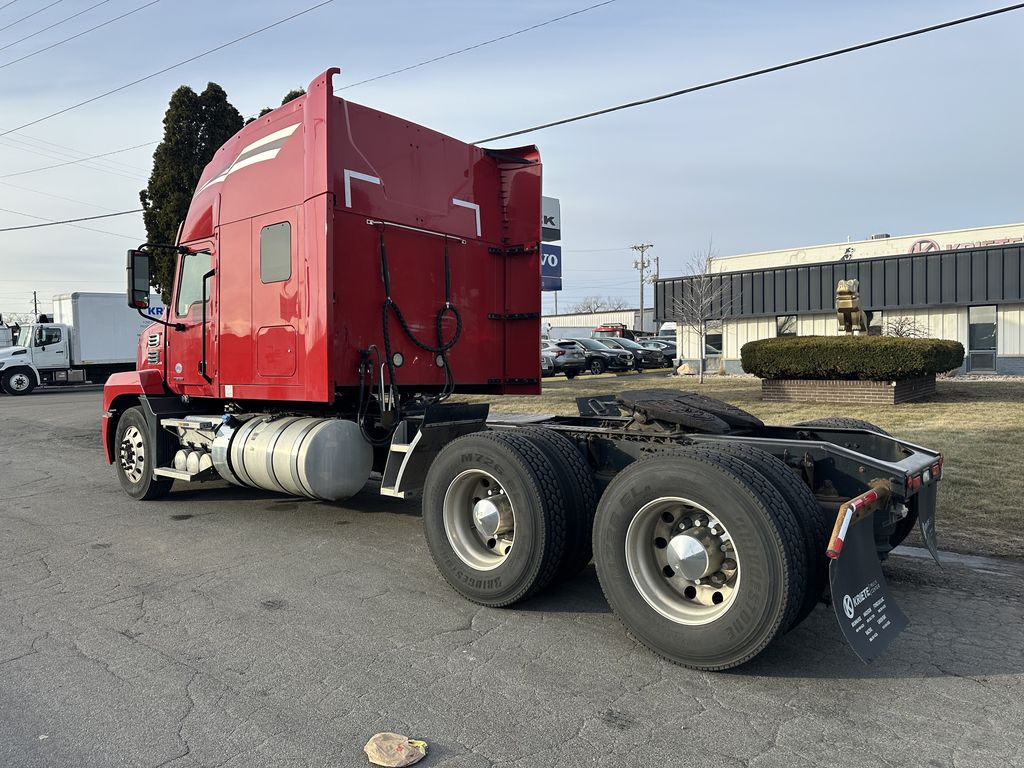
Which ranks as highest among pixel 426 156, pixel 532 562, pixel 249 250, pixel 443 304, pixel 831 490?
pixel 426 156

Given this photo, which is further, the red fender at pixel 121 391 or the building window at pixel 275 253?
the red fender at pixel 121 391

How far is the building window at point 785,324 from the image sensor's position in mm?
26875

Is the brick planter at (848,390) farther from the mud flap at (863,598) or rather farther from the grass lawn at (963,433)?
the mud flap at (863,598)

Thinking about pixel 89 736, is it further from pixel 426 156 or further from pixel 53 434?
pixel 53 434

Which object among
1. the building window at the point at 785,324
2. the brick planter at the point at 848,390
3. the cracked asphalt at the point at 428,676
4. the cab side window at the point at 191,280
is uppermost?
the building window at the point at 785,324

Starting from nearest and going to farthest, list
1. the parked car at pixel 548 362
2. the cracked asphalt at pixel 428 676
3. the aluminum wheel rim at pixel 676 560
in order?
the cracked asphalt at pixel 428 676 < the aluminum wheel rim at pixel 676 560 < the parked car at pixel 548 362

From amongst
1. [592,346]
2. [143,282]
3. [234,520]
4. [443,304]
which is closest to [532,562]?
[443,304]

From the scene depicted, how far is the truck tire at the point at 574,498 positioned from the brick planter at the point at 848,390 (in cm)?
1164

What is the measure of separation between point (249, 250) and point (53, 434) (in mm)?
10903

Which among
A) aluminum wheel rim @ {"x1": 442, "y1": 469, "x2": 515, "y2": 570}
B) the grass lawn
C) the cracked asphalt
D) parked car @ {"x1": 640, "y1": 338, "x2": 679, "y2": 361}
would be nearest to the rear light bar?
the cracked asphalt

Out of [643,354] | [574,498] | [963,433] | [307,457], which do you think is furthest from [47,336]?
[574,498]

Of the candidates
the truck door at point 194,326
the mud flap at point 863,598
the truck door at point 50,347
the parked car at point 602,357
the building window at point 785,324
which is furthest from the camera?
the parked car at point 602,357

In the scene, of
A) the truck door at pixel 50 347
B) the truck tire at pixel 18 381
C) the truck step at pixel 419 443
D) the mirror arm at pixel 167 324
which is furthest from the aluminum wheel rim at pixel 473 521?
the truck door at pixel 50 347

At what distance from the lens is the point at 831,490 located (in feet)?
13.6
